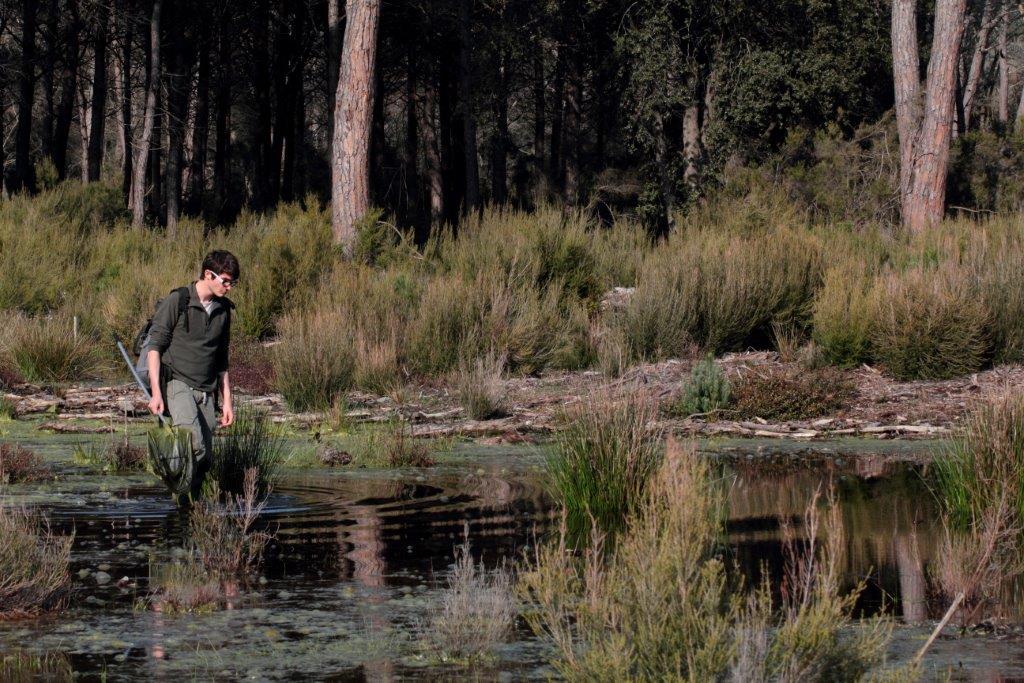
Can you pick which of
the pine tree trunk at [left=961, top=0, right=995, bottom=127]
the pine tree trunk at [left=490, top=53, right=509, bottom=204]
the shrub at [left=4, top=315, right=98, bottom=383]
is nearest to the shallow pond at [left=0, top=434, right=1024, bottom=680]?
the shrub at [left=4, top=315, right=98, bottom=383]

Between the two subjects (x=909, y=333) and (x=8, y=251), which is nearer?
(x=909, y=333)

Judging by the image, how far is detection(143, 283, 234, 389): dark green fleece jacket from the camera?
9820mm

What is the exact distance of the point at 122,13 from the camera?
117 ft

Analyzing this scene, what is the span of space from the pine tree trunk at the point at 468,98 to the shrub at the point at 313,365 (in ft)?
61.0

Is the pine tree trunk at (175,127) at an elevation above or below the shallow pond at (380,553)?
above

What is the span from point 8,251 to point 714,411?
39.5 feet

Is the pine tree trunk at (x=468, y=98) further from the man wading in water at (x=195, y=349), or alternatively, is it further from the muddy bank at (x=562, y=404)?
the man wading in water at (x=195, y=349)

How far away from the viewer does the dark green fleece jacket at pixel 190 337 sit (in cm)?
982

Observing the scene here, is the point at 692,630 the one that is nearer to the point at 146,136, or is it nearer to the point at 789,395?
the point at 789,395

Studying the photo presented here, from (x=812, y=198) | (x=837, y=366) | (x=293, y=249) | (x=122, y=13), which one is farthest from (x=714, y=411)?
(x=122, y=13)

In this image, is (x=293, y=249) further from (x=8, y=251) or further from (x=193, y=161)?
(x=193, y=161)

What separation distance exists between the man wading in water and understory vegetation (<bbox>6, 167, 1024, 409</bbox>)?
225 inches

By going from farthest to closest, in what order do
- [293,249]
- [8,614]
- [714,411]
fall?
[293,249], [714,411], [8,614]

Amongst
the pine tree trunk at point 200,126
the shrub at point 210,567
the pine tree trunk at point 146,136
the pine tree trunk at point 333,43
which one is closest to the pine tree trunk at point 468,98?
the pine tree trunk at point 333,43
